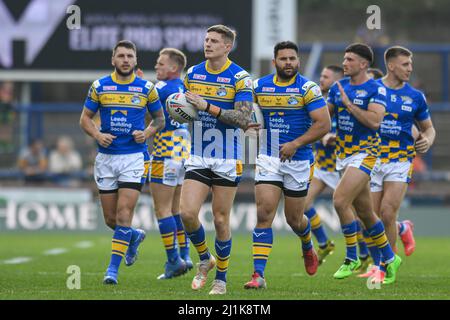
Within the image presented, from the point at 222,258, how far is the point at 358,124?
251cm

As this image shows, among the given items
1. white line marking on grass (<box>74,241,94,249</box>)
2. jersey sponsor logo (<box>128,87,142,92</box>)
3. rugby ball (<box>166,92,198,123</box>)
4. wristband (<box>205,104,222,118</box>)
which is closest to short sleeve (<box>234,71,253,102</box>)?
wristband (<box>205,104,222,118</box>)

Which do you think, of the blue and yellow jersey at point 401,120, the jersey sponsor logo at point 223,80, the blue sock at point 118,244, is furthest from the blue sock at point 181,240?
the jersey sponsor logo at point 223,80

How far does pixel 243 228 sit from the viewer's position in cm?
2167

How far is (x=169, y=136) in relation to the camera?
12164 millimetres

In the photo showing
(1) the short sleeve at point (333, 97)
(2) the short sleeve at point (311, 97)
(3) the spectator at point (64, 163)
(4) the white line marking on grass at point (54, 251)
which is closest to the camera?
(2) the short sleeve at point (311, 97)

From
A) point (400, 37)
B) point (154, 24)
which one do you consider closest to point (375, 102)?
point (154, 24)

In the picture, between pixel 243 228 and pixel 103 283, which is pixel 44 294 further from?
pixel 243 228

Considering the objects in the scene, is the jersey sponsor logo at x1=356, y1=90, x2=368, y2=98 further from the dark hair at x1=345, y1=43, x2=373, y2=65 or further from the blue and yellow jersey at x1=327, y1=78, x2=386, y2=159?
the dark hair at x1=345, y1=43, x2=373, y2=65

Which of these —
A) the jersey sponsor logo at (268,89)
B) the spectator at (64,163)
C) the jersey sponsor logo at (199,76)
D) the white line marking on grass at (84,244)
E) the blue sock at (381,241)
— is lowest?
the white line marking on grass at (84,244)

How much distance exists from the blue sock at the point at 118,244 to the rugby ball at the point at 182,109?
1467mm

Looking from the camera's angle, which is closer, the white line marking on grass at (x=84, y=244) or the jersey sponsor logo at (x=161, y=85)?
the jersey sponsor logo at (x=161, y=85)

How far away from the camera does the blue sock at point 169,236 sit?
11.7m

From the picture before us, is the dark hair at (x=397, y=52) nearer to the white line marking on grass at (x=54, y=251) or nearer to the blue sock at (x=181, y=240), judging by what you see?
the blue sock at (x=181, y=240)

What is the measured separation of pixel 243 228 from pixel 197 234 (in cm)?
1172
